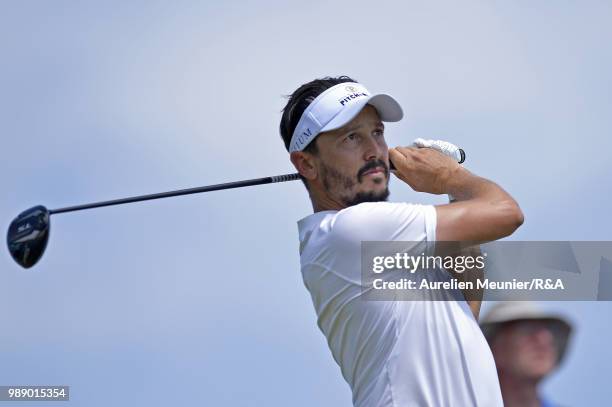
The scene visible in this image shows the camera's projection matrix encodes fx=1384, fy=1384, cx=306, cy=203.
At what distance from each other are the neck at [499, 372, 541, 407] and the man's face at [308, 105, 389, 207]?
1875mm

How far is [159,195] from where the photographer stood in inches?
351

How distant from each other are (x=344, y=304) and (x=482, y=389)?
95 centimetres

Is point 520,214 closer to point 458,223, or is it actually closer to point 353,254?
point 458,223

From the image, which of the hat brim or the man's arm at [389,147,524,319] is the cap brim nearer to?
the man's arm at [389,147,524,319]

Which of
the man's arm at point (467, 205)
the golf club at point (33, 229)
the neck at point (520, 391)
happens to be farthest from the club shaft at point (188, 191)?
the neck at point (520, 391)

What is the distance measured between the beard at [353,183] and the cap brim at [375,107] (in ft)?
0.82

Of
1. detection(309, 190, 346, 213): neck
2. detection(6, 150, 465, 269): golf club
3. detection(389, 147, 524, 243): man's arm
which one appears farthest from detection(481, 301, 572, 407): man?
detection(6, 150, 465, 269): golf club

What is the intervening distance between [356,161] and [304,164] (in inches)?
17.9

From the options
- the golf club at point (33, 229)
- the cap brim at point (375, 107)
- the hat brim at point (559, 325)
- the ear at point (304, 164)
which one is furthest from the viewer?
the golf club at point (33, 229)

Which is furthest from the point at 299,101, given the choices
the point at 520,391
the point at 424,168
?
the point at 520,391

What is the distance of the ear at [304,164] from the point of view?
25.4 feet

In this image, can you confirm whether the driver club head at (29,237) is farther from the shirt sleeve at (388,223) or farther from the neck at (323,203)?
the shirt sleeve at (388,223)

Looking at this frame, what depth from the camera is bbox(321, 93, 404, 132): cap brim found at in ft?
24.6

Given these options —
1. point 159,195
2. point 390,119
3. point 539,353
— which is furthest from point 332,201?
point 539,353
